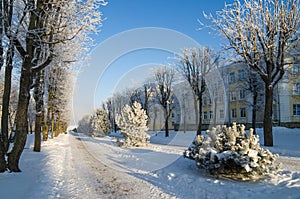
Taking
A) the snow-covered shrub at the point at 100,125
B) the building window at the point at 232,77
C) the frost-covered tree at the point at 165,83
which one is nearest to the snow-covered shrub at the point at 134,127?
the frost-covered tree at the point at 165,83

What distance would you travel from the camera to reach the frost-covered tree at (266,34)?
49.0 ft

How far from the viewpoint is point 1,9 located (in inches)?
322

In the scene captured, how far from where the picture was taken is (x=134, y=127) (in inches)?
769

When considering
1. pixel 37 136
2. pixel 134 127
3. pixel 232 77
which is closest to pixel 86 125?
pixel 232 77

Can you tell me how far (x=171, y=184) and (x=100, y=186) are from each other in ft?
6.76

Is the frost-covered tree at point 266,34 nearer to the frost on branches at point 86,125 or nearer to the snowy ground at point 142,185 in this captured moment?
the snowy ground at point 142,185

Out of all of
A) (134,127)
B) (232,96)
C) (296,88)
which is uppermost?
(296,88)

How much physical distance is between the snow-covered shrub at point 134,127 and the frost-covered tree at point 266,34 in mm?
8905

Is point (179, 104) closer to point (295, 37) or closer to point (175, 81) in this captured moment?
point (175, 81)

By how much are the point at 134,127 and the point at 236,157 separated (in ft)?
43.4

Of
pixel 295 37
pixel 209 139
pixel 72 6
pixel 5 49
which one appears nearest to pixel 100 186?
pixel 209 139

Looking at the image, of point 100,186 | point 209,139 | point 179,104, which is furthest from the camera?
point 179,104

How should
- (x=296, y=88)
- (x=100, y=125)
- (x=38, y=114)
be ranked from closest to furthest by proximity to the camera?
(x=38, y=114), (x=296, y=88), (x=100, y=125)

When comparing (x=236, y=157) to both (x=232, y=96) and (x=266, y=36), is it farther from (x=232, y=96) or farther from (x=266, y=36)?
(x=232, y=96)
